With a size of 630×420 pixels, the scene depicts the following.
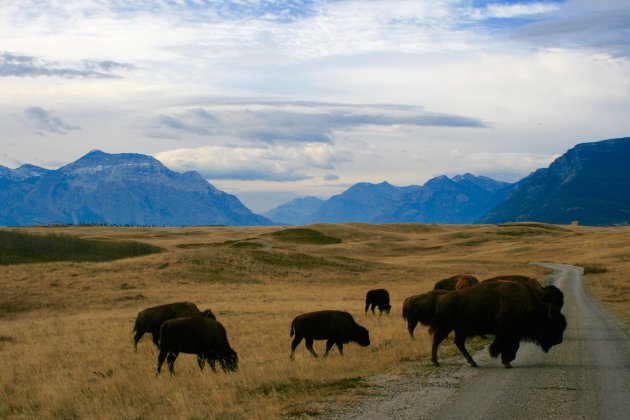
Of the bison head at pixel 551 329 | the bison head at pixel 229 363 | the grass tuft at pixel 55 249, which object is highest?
the bison head at pixel 551 329

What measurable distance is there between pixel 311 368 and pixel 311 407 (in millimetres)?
4114

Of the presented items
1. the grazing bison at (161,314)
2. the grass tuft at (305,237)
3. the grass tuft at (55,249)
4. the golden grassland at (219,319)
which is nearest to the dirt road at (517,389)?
the golden grassland at (219,319)

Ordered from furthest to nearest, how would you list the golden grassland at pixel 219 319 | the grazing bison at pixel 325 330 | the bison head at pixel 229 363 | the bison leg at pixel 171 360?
the grazing bison at pixel 325 330, the bison leg at pixel 171 360, the bison head at pixel 229 363, the golden grassland at pixel 219 319

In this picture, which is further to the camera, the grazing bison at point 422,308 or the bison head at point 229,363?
the grazing bison at point 422,308

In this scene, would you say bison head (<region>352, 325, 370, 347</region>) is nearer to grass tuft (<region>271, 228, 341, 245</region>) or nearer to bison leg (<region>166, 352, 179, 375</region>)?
bison leg (<region>166, 352, 179, 375</region>)

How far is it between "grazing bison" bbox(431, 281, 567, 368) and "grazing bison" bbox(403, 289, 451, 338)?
6862 millimetres

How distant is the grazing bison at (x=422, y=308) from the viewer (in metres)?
22.5

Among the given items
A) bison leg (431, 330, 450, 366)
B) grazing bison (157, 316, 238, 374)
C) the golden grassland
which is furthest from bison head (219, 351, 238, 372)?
bison leg (431, 330, 450, 366)

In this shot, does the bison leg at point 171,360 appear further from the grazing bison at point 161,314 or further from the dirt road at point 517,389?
the dirt road at point 517,389

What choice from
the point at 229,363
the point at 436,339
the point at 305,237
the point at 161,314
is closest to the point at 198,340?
the point at 229,363

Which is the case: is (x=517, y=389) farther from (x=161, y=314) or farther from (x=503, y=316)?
(x=161, y=314)

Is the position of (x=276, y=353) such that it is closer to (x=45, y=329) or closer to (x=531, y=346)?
(x=531, y=346)

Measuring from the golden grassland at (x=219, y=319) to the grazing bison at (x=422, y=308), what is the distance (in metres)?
0.79

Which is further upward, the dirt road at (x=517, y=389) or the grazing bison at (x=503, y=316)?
the grazing bison at (x=503, y=316)
